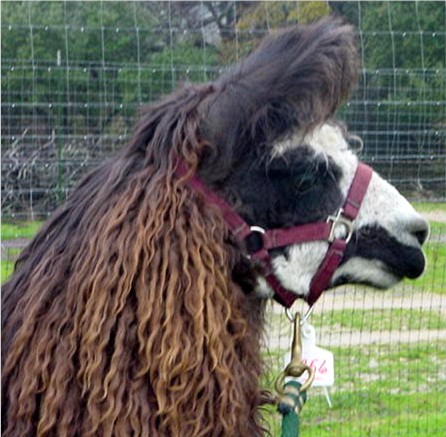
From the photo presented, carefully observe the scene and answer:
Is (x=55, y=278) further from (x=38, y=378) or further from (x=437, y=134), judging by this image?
(x=437, y=134)

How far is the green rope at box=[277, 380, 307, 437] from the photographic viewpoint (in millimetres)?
3168

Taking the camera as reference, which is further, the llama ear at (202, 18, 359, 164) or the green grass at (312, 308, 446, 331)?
the green grass at (312, 308, 446, 331)

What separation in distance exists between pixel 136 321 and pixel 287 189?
53cm

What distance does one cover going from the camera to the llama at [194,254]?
2.78 metres

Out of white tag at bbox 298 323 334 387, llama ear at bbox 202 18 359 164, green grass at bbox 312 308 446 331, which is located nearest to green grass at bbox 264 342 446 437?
green grass at bbox 312 308 446 331

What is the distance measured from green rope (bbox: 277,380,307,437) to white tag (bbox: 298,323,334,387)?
1.02ft

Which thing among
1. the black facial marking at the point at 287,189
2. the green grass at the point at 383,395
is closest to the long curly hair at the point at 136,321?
the black facial marking at the point at 287,189

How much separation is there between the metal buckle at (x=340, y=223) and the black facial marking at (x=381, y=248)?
31mm

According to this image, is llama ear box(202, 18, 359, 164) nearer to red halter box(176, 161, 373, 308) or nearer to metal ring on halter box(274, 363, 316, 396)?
red halter box(176, 161, 373, 308)

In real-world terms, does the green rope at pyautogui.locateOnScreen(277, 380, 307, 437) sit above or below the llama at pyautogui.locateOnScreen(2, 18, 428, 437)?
below

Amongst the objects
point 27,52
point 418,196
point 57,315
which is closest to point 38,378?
point 57,315

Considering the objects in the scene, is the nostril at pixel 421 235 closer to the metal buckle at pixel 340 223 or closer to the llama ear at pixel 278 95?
the metal buckle at pixel 340 223

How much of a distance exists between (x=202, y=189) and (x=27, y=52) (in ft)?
21.8

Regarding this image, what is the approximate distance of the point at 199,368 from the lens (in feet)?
9.25
